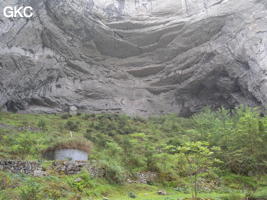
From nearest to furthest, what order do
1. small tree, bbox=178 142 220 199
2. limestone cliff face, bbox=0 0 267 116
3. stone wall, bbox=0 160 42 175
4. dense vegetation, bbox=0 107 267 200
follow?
small tree, bbox=178 142 220 199
dense vegetation, bbox=0 107 267 200
stone wall, bbox=0 160 42 175
limestone cliff face, bbox=0 0 267 116

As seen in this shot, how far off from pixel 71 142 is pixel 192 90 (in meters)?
36.8

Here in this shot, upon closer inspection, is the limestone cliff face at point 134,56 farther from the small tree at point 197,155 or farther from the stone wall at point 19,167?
the stone wall at point 19,167

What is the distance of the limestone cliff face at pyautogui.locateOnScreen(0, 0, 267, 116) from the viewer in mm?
41594

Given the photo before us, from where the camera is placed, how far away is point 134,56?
175 feet

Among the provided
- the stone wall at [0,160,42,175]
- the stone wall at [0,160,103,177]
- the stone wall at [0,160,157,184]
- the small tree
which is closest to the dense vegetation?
the small tree

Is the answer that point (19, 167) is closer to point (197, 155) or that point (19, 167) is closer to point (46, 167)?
point (46, 167)

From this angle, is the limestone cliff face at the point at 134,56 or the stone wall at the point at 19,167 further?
the limestone cliff face at the point at 134,56

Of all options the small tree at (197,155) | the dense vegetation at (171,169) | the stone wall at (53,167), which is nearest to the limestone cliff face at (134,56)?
the dense vegetation at (171,169)

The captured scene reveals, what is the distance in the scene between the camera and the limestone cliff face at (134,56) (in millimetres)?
41594

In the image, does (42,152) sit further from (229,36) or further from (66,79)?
(229,36)

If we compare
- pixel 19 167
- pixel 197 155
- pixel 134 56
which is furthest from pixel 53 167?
pixel 134 56

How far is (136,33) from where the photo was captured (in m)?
51.3

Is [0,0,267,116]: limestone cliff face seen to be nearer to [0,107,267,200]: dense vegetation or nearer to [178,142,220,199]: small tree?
[0,107,267,200]: dense vegetation

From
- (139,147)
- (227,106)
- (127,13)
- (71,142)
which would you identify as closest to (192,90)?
(227,106)
